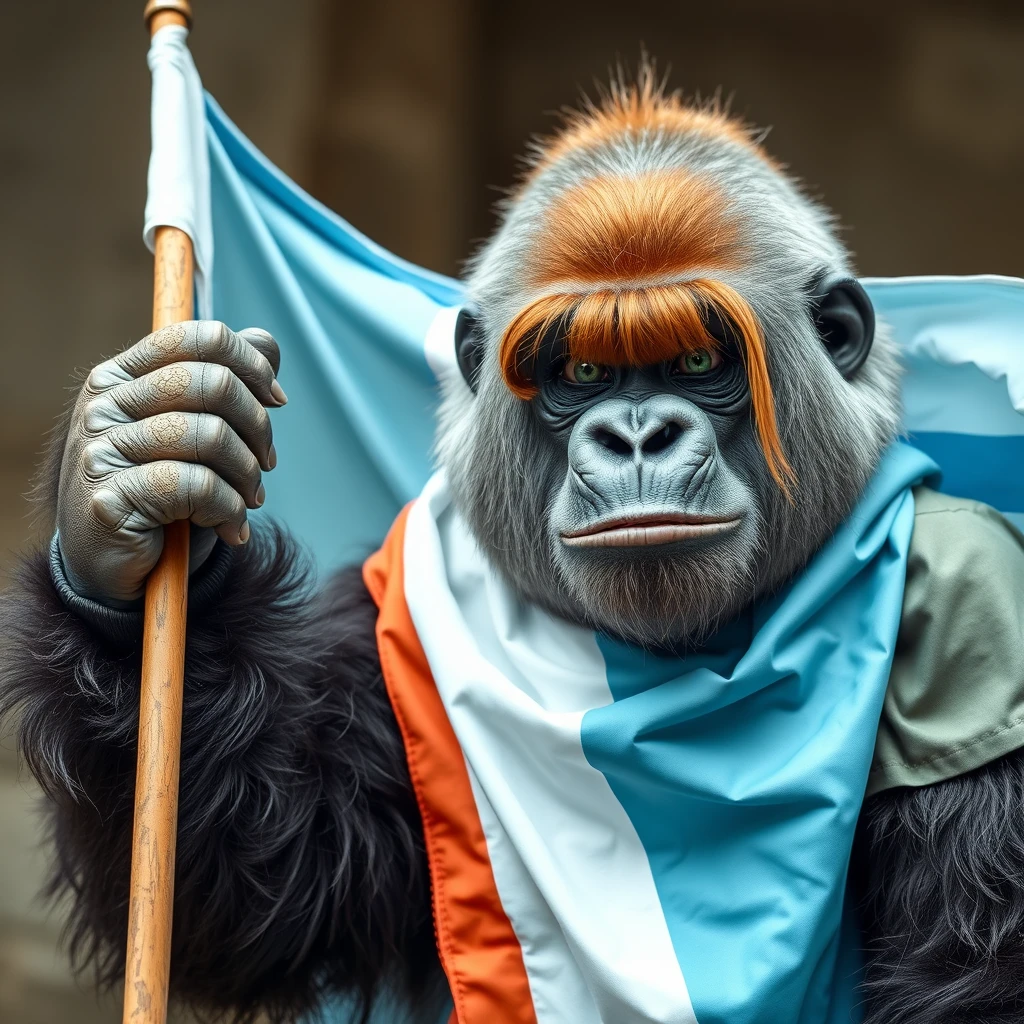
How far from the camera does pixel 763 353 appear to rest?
71.9 inches

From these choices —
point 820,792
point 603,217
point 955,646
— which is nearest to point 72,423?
point 603,217

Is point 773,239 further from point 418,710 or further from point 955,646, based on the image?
point 418,710

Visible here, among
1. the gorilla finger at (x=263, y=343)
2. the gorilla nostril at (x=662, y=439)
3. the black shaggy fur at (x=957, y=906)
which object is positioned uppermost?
the gorilla finger at (x=263, y=343)

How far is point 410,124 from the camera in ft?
14.9

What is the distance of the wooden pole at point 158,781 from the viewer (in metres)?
1.60

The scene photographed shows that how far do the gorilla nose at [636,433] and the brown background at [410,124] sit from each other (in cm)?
272

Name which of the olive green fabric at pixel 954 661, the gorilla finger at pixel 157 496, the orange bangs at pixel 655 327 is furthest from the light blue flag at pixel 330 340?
the gorilla finger at pixel 157 496

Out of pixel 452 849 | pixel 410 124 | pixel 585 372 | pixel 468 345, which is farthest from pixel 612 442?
pixel 410 124

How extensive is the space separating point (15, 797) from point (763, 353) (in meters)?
3.35

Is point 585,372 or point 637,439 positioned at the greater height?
point 585,372

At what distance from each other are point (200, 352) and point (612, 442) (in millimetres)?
591

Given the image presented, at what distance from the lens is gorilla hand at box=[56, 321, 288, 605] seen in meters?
1.73

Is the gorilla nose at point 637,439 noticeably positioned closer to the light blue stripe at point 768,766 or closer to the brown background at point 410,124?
the light blue stripe at point 768,766

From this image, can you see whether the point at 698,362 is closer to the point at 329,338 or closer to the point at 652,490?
the point at 652,490
